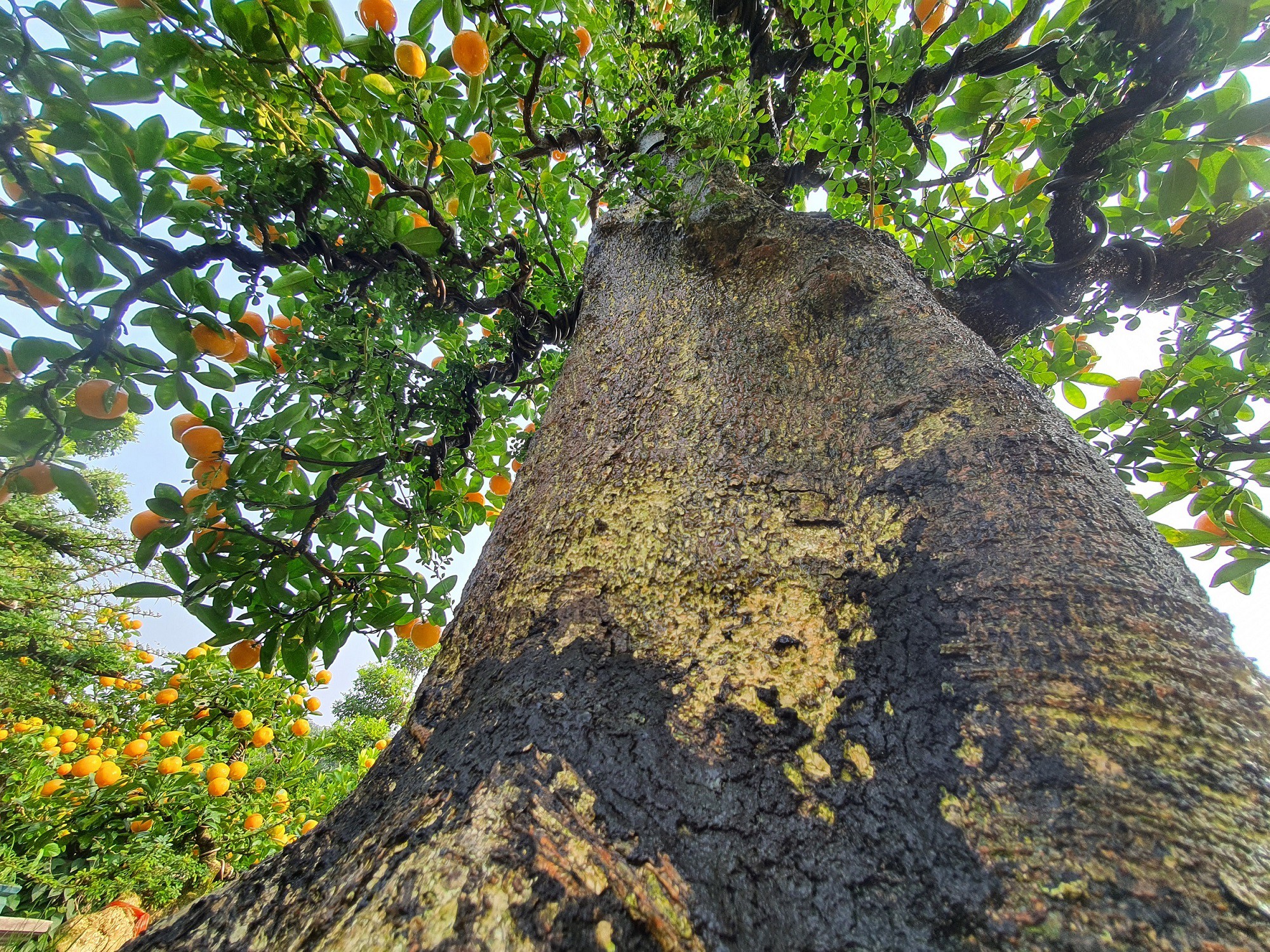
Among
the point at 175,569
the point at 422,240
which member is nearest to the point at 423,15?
the point at 422,240

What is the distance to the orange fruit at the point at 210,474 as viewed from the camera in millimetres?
1271

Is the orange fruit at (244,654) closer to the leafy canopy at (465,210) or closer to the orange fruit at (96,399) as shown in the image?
the leafy canopy at (465,210)

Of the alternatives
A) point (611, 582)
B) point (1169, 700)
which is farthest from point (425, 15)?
point (1169, 700)

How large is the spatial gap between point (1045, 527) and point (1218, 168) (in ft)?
4.75

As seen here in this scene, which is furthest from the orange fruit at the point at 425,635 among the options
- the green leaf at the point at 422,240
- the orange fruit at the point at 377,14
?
the orange fruit at the point at 377,14

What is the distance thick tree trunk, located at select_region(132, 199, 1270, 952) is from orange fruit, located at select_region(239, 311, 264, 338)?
0.99 m

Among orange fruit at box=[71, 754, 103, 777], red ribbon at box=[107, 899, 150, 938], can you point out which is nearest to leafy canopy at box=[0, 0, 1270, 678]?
orange fruit at box=[71, 754, 103, 777]

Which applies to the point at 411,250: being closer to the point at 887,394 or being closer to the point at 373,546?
the point at 373,546

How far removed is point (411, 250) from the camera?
134 cm

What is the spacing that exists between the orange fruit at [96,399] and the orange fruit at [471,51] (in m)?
1.08

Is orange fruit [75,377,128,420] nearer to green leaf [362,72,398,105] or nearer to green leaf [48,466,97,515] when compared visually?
green leaf [48,466,97,515]

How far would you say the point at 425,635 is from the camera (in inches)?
54.7

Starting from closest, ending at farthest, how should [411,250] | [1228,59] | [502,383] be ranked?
[1228,59] → [411,250] → [502,383]

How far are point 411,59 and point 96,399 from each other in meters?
1.01
